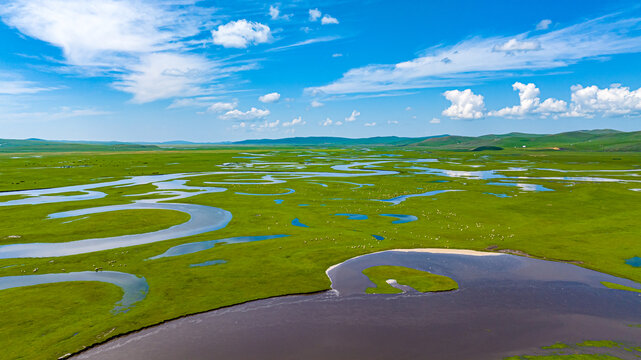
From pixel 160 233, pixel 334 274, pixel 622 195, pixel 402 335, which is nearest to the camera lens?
pixel 402 335

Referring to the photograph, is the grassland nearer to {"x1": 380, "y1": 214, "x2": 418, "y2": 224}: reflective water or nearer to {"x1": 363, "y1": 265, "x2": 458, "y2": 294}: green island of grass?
{"x1": 380, "y1": 214, "x2": 418, "y2": 224}: reflective water

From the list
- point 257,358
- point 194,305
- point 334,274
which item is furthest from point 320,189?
point 257,358

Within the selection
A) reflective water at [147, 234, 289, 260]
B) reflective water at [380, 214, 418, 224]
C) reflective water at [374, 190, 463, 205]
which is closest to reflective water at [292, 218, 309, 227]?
reflective water at [147, 234, 289, 260]

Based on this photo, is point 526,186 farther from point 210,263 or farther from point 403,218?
point 210,263

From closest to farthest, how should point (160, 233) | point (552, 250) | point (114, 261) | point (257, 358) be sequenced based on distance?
point (257, 358), point (114, 261), point (552, 250), point (160, 233)

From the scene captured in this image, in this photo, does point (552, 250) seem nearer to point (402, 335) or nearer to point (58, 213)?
point (402, 335)
